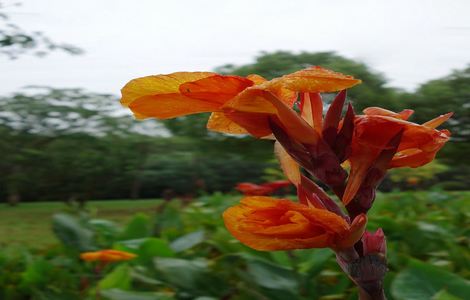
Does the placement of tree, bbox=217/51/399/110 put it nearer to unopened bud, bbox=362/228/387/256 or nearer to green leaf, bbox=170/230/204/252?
green leaf, bbox=170/230/204/252

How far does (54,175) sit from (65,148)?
2.73 feet

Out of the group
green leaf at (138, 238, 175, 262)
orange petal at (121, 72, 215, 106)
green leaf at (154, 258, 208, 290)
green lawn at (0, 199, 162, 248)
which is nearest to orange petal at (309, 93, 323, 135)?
orange petal at (121, 72, 215, 106)

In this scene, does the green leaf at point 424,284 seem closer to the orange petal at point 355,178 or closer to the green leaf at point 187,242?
the orange petal at point 355,178

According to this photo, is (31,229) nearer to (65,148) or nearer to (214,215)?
(65,148)

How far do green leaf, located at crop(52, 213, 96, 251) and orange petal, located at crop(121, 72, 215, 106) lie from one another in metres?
1.35

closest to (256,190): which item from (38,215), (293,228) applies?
(293,228)

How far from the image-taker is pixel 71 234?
1.83 m

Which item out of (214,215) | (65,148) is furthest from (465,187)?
(214,215)

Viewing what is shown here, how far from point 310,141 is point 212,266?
2.76 feet

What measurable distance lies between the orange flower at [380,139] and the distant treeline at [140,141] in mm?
7979

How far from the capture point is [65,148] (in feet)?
32.8

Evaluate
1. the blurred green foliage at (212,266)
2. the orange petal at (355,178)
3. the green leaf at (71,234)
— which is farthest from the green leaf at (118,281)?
the orange petal at (355,178)

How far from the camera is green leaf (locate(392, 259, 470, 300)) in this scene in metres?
0.90

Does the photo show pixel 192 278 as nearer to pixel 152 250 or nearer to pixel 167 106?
pixel 152 250
